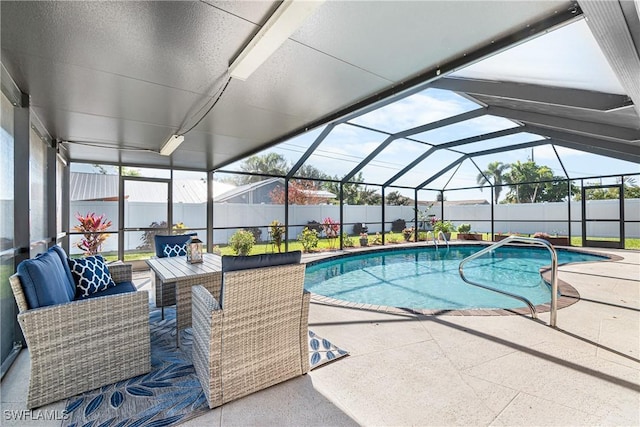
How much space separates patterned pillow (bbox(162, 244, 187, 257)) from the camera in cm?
456

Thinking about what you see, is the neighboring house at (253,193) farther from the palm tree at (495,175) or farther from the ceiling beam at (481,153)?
the palm tree at (495,175)

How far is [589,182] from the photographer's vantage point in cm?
922

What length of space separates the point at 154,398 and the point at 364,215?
12557 mm

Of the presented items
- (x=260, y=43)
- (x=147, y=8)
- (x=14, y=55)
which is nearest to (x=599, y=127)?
(x=260, y=43)

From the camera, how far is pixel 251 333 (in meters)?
1.94

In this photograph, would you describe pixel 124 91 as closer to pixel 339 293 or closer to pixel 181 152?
pixel 181 152

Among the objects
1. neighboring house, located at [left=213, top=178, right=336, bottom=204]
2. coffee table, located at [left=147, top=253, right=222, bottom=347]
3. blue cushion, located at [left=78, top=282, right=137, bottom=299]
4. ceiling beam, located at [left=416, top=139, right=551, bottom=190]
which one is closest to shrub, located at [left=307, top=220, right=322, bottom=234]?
neighboring house, located at [left=213, top=178, right=336, bottom=204]

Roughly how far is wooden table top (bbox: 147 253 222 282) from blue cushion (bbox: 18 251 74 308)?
719 mm

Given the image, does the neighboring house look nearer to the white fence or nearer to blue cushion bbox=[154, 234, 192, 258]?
the white fence

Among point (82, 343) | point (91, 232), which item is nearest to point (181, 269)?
point (82, 343)

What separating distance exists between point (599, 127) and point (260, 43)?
224 inches

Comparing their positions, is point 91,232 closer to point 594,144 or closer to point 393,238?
point 393,238

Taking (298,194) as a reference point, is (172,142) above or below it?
above

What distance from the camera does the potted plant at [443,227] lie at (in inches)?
458
